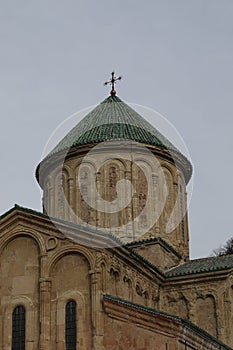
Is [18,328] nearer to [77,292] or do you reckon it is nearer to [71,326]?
[71,326]

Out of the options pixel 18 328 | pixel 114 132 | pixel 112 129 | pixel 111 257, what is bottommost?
pixel 18 328

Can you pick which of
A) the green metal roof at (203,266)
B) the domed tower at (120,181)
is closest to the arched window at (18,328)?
the domed tower at (120,181)

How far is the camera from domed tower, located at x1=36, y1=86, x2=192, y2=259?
1212 inches

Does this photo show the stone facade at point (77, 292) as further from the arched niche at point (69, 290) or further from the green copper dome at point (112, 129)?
the green copper dome at point (112, 129)

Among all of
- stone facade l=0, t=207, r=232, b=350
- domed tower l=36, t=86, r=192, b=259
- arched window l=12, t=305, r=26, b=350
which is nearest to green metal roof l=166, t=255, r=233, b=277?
domed tower l=36, t=86, r=192, b=259

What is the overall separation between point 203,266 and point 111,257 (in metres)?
6.93

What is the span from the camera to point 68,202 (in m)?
31.8

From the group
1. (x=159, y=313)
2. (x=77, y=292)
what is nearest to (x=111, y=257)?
(x=77, y=292)

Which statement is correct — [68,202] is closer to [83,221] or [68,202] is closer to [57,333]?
[83,221]

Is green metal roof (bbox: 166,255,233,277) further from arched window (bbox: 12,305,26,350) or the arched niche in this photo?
arched window (bbox: 12,305,26,350)

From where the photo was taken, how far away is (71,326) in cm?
2272

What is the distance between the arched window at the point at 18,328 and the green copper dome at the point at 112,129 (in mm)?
10060

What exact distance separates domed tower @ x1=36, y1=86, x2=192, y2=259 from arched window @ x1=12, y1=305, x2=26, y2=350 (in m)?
7.36

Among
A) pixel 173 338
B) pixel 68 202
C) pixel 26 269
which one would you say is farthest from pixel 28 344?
pixel 68 202
